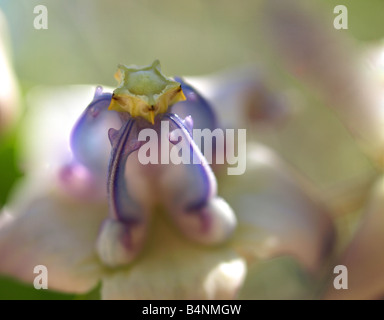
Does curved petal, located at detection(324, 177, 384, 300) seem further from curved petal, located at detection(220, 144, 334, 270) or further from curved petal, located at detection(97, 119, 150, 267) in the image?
curved petal, located at detection(97, 119, 150, 267)

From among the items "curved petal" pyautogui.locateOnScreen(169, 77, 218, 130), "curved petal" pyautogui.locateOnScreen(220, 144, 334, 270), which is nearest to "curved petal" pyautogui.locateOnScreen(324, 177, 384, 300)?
"curved petal" pyautogui.locateOnScreen(220, 144, 334, 270)

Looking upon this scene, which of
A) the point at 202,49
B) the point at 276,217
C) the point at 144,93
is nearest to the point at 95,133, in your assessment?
the point at 144,93

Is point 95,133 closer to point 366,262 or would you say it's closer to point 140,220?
point 140,220

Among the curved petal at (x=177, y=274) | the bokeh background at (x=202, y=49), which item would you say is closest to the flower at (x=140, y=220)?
the curved petal at (x=177, y=274)

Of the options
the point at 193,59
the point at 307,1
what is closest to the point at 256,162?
the point at 307,1

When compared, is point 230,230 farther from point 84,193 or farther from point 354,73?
point 354,73

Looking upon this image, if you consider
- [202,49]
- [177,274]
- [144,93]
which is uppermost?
[202,49]

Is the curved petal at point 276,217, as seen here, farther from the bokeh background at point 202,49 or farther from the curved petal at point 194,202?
the bokeh background at point 202,49
